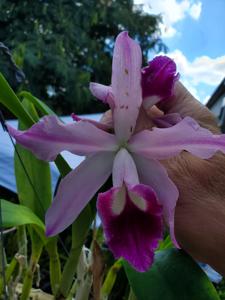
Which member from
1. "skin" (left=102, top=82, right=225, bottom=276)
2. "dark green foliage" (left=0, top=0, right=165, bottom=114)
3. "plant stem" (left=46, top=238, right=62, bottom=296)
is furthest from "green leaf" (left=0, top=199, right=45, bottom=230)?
"dark green foliage" (left=0, top=0, right=165, bottom=114)

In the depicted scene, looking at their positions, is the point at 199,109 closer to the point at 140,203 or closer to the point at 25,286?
the point at 140,203

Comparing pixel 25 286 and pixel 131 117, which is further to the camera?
pixel 25 286

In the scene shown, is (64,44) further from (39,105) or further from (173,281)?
(173,281)

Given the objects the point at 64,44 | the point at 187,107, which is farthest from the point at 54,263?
the point at 64,44

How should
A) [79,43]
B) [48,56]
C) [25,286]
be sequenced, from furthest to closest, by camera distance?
[79,43], [48,56], [25,286]

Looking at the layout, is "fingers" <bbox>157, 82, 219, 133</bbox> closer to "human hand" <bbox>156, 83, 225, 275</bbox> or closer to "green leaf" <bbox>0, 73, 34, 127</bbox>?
"human hand" <bbox>156, 83, 225, 275</bbox>

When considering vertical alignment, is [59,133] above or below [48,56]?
above

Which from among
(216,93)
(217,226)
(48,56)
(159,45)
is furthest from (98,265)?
(216,93)
